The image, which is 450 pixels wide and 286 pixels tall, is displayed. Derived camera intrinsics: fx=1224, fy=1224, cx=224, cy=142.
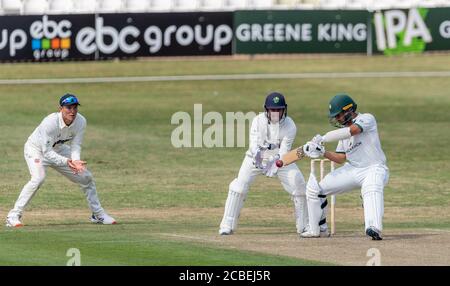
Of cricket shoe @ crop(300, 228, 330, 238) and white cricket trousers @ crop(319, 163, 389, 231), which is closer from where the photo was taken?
white cricket trousers @ crop(319, 163, 389, 231)

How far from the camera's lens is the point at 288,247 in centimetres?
1567

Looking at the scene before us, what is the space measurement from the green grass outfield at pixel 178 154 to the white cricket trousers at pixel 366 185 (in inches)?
70.7

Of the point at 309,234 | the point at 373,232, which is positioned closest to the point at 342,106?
the point at 373,232

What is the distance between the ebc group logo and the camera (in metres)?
37.4

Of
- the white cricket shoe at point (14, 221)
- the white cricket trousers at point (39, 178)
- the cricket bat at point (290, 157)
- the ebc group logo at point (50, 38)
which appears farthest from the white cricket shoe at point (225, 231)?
the ebc group logo at point (50, 38)

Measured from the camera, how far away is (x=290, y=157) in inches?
645

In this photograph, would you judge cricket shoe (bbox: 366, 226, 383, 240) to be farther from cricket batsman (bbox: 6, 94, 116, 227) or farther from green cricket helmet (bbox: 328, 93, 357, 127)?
cricket batsman (bbox: 6, 94, 116, 227)

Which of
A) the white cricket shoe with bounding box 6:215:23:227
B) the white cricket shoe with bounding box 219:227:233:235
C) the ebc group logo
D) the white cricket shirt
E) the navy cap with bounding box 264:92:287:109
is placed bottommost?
the white cricket shoe with bounding box 219:227:233:235

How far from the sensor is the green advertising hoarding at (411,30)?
40.1m

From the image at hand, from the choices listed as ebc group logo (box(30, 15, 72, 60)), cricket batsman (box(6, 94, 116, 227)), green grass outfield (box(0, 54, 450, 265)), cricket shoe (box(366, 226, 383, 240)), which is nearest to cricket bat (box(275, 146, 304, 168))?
cricket shoe (box(366, 226, 383, 240))
